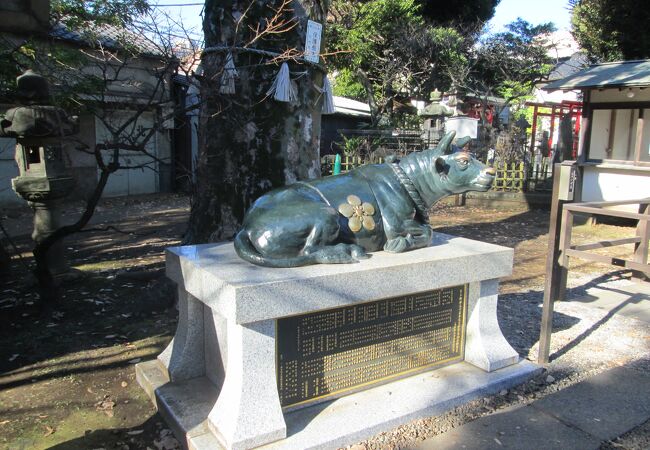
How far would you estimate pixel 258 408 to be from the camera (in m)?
2.97

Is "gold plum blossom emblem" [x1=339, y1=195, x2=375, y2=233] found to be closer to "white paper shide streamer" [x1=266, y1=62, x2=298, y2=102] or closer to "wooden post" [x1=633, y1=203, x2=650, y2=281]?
"white paper shide streamer" [x1=266, y1=62, x2=298, y2=102]

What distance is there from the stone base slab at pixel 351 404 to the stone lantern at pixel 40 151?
10.0 ft

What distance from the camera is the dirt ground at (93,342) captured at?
3.31m

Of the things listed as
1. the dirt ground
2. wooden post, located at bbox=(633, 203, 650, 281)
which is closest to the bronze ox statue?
the dirt ground

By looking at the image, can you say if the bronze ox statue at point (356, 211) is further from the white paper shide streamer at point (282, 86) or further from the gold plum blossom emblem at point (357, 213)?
the white paper shide streamer at point (282, 86)

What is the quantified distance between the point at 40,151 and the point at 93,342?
111 inches

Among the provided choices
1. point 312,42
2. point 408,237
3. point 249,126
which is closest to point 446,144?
point 408,237

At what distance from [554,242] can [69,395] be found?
4119 mm

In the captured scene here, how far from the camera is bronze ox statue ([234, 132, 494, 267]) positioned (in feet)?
11.0

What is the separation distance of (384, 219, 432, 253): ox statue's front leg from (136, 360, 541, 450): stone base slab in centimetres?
99

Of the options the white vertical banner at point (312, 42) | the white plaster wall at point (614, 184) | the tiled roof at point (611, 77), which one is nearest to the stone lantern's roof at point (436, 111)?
the tiled roof at point (611, 77)

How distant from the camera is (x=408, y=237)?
3748 mm

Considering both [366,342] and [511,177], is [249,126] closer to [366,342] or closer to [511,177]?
[366,342]

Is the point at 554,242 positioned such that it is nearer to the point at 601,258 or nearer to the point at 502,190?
the point at 601,258
